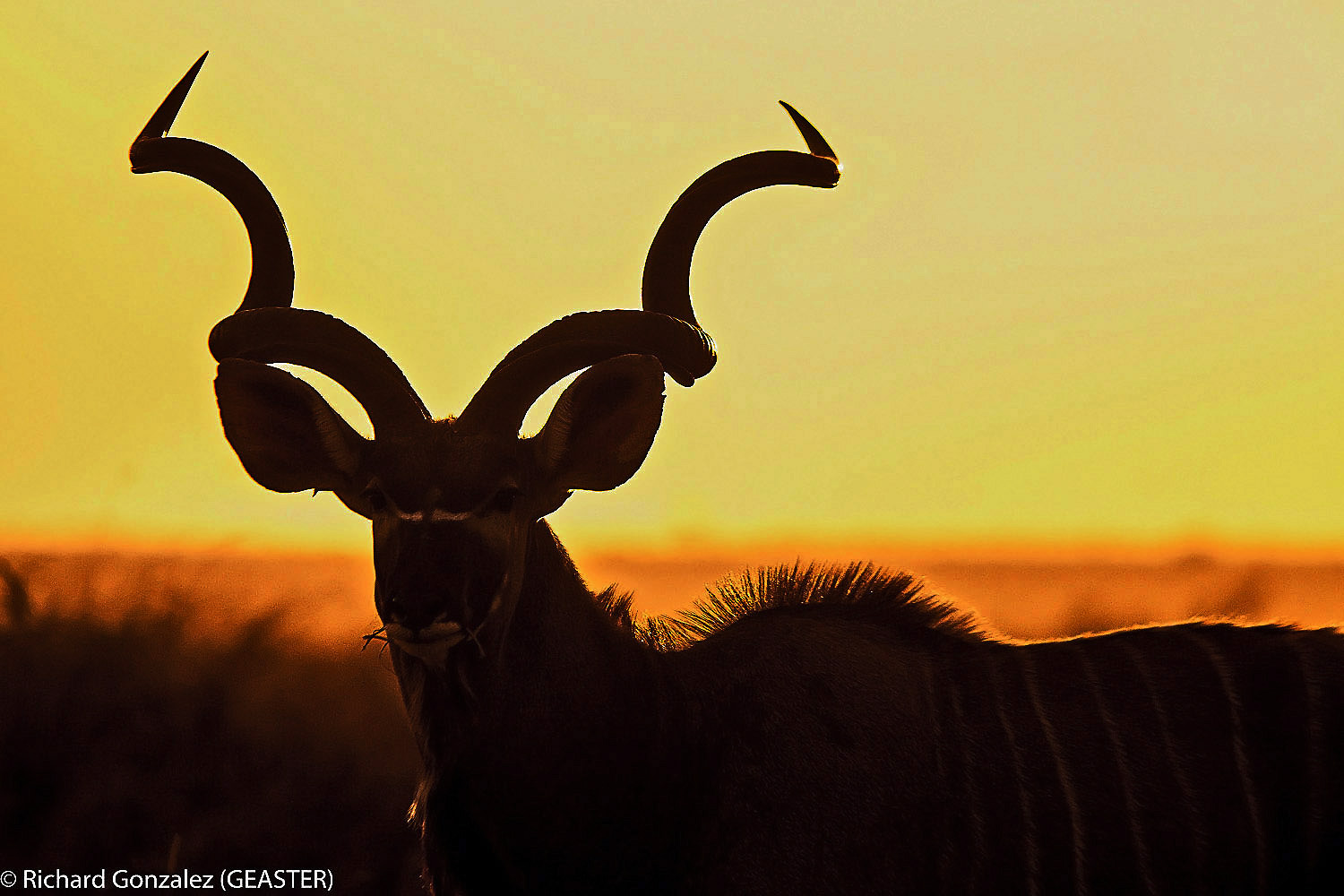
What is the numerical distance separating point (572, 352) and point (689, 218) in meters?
0.94

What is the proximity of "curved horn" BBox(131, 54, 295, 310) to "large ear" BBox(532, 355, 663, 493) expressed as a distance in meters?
1.56

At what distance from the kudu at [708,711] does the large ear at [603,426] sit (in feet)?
0.04

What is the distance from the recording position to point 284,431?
248 inches

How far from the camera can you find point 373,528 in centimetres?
595

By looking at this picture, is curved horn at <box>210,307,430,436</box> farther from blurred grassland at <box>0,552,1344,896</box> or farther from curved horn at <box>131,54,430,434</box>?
blurred grassland at <box>0,552,1344,896</box>

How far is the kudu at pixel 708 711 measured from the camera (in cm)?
581

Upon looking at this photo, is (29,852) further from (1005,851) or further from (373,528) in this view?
(1005,851)

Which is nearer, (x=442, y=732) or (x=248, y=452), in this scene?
(x=442, y=732)

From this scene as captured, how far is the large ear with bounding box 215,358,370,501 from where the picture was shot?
242 inches

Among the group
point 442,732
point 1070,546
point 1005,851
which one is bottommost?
point 442,732

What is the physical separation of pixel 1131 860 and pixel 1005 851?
483 mm

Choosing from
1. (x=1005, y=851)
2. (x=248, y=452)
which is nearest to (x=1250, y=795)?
(x=1005, y=851)

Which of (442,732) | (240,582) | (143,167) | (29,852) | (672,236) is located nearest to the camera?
(442,732)

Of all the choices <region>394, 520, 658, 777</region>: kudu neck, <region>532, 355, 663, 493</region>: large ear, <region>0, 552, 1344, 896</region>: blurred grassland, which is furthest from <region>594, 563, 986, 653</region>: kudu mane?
<region>532, 355, 663, 493</region>: large ear
